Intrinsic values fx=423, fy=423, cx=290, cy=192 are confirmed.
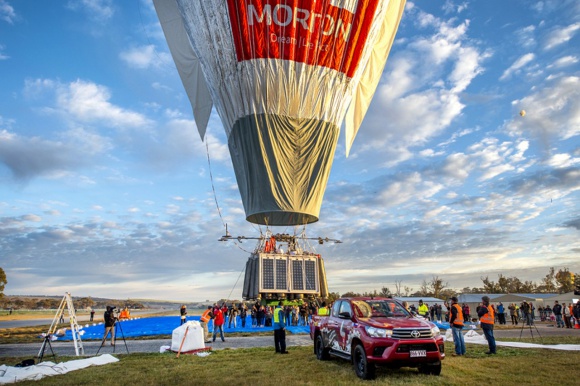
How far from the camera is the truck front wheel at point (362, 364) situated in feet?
28.5

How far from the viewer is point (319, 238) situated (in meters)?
35.8

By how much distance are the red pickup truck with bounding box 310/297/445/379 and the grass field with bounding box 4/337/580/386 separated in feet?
1.14

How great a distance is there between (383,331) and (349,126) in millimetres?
18375

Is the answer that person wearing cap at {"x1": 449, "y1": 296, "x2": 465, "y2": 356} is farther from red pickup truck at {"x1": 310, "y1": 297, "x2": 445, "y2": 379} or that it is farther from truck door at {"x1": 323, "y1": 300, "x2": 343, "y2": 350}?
truck door at {"x1": 323, "y1": 300, "x2": 343, "y2": 350}

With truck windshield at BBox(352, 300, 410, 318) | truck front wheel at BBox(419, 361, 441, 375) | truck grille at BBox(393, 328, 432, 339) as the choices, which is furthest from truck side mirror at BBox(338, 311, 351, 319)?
truck front wheel at BBox(419, 361, 441, 375)

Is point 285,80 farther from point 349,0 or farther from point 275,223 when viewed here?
point 275,223

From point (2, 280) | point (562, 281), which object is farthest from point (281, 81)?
point (562, 281)

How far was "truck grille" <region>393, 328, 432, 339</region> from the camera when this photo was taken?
8.74 m

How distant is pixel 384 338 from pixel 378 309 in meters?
1.52

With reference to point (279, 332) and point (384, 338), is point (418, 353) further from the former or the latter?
point (279, 332)

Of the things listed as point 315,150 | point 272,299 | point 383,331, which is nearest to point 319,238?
point 272,299

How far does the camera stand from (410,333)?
8781 millimetres

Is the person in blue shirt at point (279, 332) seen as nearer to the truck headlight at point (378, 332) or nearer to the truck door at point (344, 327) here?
the truck door at point (344, 327)

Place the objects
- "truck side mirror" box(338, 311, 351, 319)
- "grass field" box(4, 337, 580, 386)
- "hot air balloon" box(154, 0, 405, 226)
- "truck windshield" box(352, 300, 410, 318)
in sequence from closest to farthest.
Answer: "grass field" box(4, 337, 580, 386)
"truck windshield" box(352, 300, 410, 318)
"truck side mirror" box(338, 311, 351, 319)
"hot air balloon" box(154, 0, 405, 226)
